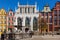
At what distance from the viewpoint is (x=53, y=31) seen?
1228cm

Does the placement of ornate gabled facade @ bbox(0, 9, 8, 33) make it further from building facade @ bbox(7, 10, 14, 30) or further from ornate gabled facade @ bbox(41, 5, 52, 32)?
ornate gabled facade @ bbox(41, 5, 52, 32)

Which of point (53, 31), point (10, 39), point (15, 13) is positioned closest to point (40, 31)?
point (53, 31)

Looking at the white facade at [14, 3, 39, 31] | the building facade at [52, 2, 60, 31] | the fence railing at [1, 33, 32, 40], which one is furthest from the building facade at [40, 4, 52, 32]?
the fence railing at [1, 33, 32, 40]

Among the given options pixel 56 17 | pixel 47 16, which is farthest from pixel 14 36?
pixel 56 17

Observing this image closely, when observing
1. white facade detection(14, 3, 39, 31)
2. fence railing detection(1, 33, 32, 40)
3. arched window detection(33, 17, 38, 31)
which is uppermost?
white facade detection(14, 3, 39, 31)

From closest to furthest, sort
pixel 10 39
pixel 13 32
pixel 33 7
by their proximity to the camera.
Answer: pixel 10 39 < pixel 13 32 < pixel 33 7

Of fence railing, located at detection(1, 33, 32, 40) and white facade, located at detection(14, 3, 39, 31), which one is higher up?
white facade, located at detection(14, 3, 39, 31)

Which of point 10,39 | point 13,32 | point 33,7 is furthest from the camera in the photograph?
point 33,7

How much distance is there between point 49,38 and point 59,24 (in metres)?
1.75

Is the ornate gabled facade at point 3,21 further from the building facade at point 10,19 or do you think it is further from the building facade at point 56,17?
the building facade at point 56,17

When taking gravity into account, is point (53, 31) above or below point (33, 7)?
below

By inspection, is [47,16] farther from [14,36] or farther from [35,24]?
[14,36]

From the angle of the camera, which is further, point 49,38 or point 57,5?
point 57,5

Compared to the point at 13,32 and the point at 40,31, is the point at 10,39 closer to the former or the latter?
the point at 13,32
